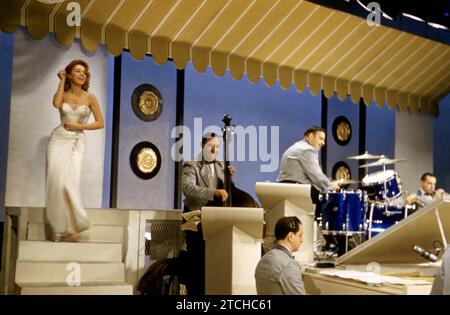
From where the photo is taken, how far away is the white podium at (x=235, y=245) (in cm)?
409

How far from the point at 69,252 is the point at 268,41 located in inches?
142

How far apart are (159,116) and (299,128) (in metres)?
2.60

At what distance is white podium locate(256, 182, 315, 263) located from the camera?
5156mm

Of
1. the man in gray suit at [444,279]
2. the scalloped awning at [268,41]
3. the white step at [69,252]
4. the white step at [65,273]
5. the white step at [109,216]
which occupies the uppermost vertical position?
the scalloped awning at [268,41]

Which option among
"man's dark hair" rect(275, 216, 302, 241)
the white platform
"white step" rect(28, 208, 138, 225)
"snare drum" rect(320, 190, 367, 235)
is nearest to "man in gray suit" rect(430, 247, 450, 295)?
"man's dark hair" rect(275, 216, 302, 241)

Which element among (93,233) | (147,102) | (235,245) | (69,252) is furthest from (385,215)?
(69,252)

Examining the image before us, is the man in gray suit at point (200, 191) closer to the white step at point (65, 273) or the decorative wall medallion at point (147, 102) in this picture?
the white step at point (65, 273)

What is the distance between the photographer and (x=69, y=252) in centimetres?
463

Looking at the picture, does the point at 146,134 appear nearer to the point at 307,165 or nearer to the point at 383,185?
the point at 307,165

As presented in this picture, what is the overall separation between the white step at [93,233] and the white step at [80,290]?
624 mm

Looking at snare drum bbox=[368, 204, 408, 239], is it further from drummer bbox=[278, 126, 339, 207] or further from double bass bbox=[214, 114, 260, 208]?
double bass bbox=[214, 114, 260, 208]

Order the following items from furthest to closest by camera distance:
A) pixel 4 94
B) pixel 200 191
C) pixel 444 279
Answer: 1. pixel 4 94
2. pixel 200 191
3. pixel 444 279

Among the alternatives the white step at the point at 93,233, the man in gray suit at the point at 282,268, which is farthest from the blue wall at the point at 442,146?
the man in gray suit at the point at 282,268
